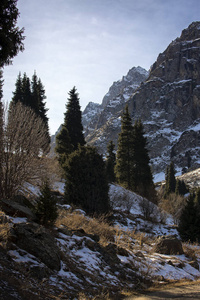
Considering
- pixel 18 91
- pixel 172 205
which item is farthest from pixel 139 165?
pixel 18 91

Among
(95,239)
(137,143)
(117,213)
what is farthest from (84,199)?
(137,143)

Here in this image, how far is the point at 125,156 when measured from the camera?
116ft

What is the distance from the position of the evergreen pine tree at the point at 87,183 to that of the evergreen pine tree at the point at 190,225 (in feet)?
18.7

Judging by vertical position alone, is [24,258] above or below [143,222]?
above

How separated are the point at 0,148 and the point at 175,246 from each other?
310 inches

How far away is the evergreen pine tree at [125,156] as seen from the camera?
1357 inches

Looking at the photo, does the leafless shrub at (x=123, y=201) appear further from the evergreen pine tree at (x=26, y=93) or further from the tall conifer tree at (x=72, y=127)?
the evergreen pine tree at (x=26, y=93)

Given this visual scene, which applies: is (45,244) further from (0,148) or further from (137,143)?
(137,143)

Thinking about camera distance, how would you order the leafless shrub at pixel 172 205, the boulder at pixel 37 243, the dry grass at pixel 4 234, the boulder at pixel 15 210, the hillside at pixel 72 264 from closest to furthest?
the hillside at pixel 72 264, the dry grass at pixel 4 234, the boulder at pixel 37 243, the boulder at pixel 15 210, the leafless shrub at pixel 172 205

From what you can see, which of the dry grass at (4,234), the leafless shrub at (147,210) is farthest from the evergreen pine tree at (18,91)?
the dry grass at (4,234)

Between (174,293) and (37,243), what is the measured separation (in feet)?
10.7

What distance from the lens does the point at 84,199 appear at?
1582 cm

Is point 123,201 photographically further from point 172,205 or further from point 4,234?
point 4,234

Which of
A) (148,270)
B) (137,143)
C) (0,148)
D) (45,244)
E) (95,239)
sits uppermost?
(137,143)
